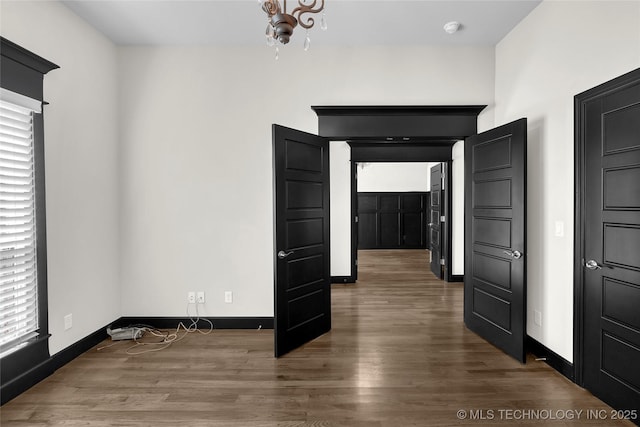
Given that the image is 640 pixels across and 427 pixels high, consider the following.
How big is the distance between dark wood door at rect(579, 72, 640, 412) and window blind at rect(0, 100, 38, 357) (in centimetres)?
399

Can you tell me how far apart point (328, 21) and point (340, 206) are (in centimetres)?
317

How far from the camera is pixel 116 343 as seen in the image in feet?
11.4

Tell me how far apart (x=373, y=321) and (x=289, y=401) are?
1865 mm

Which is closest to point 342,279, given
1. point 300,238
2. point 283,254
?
point 300,238

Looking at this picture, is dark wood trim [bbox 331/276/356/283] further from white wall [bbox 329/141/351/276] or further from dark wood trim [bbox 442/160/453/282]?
dark wood trim [bbox 442/160/453/282]

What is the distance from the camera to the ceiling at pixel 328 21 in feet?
10.0

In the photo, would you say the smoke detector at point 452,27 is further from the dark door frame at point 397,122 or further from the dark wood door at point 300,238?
the dark wood door at point 300,238

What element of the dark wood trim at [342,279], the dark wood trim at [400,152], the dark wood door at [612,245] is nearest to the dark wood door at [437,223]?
the dark wood trim at [400,152]

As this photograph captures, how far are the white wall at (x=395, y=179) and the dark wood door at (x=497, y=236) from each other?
6.29 metres

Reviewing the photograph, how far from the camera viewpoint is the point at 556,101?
2.87 m

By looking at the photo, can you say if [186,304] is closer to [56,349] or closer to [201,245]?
[201,245]

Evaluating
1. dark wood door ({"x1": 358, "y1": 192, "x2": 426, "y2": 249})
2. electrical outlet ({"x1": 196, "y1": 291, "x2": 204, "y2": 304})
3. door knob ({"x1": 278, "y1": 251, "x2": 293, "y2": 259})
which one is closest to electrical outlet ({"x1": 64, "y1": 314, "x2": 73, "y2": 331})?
electrical outlet ({"x1": 196, "y1": 291, "x2": 204, "y2": 304})

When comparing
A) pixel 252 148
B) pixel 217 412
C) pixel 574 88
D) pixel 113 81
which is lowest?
pixel 217 412

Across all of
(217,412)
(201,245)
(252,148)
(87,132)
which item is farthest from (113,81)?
(217,412)
